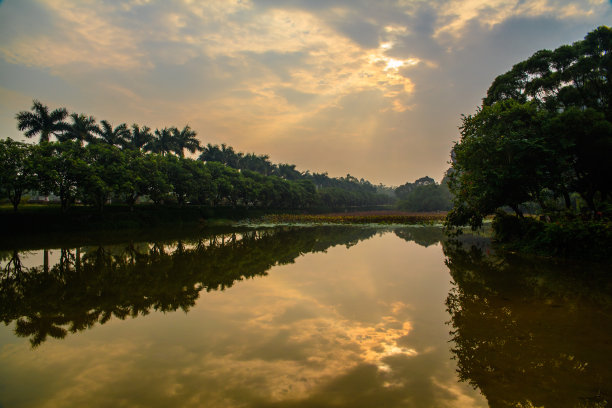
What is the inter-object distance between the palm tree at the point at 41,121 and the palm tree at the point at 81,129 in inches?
46.0

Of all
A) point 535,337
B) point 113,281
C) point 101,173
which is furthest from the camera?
point 101,173

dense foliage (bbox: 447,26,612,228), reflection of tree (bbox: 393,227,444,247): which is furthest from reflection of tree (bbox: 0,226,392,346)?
dense foliage (bbox: 447,26,612,228)

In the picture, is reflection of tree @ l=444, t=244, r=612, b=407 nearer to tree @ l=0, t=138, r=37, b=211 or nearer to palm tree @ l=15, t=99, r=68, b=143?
tree @ l=0, t=138, r=37, b=211

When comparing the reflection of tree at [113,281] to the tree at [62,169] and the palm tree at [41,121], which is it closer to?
Answer: the tree at [62,169]

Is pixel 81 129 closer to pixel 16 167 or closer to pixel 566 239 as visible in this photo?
pixel 16 167

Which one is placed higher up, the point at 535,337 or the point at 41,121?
the point at 41,121

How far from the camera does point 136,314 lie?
8.20m

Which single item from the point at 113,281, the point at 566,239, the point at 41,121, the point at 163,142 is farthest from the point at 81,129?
the point at 566,239

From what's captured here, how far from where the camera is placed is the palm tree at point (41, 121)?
3931 cm

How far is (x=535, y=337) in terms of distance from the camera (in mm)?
6328

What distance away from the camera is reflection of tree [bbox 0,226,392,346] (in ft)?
26.5

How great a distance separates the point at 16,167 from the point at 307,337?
3109cm

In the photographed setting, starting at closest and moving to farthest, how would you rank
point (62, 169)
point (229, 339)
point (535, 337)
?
1. point (535, 337)
2. point (229, 339)
3. point (62, 169)

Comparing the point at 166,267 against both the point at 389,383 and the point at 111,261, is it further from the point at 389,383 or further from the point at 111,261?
the point at 389,383
